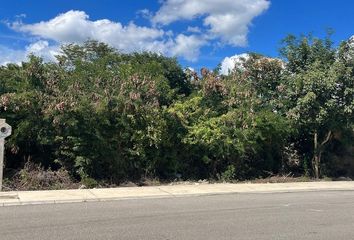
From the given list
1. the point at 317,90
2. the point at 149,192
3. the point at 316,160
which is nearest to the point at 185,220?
the point at 149,192

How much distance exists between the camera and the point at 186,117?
66.2 feet

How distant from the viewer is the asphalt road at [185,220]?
9.47 metres

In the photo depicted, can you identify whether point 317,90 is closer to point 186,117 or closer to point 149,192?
point 186,117

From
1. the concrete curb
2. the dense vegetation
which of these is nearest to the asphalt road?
the concrete curb

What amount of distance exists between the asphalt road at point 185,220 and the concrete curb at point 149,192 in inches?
26.0

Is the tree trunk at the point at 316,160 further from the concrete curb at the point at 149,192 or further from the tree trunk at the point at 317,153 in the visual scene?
the concrete curb at the point at 149,192

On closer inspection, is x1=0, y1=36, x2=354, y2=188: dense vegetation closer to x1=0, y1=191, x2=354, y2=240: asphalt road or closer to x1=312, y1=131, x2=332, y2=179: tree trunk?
x1=312, y1=131, x2=332, y2=179: tree trunk

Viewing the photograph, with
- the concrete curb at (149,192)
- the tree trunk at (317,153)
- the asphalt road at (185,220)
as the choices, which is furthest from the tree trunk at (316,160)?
the asphalt road at (185,220)

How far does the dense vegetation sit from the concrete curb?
197cm

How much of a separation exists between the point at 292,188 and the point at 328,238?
9363 millimetres

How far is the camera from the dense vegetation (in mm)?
18000

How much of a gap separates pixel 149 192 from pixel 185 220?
529 cm

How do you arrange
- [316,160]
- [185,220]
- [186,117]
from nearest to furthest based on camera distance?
[185,220] → [186,117] → [316,160]

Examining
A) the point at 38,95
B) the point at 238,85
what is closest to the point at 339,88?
the point at 238,85
